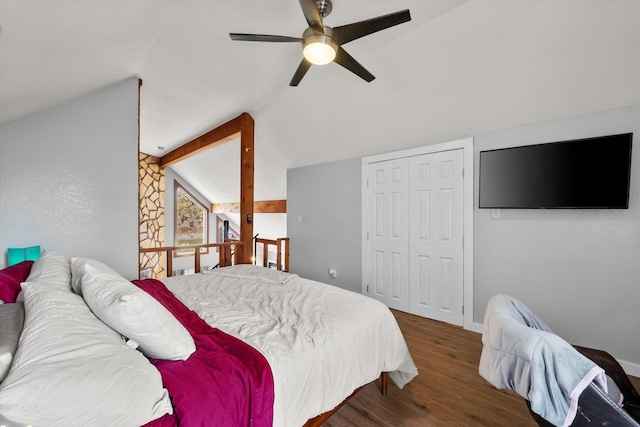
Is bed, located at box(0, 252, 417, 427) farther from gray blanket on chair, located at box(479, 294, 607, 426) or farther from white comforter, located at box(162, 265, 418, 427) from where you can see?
gray blanket on chair, located at box(479, 294, 607, 426)

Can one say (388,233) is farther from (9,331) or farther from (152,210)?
(152,210)

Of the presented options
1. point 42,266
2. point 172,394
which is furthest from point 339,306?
point 42,266

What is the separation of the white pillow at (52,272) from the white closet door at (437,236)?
10.2 feet

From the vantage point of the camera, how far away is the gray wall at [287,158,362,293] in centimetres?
390

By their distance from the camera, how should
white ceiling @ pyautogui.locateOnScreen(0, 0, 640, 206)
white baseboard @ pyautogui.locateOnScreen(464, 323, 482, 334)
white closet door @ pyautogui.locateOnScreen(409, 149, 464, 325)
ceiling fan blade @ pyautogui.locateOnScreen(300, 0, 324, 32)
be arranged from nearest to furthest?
1. ceiling fan blade @ pyautogui.locateOnScreen(300, 0, 324, 32)
2. white ceiling @ pyautogui.locateOnScreen(0, 0, 640, 206)
3. white baseboard @ pyautogui.locateOnScreen(464, 323, 482, 334)
4. white closet door @ pyautogui.locateOnScreen(409, 149, 464, 325)

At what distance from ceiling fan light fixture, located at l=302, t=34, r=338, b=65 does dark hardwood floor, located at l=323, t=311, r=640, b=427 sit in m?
2.28

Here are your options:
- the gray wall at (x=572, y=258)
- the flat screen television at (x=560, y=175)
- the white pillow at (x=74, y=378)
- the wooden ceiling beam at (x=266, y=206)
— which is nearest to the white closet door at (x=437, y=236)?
the gray wall at (x=572, y=258)

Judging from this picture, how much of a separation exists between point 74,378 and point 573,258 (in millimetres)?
3259

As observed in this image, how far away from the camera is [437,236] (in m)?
3.07

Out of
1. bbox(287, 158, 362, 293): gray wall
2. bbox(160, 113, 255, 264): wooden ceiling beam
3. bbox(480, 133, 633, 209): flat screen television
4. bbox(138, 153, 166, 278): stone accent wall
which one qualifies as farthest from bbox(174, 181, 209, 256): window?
bbox(480, 133, 633, 209): flat screen television

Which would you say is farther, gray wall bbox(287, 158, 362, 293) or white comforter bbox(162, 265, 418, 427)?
gray wall bbox(287, 158, 362, 293)

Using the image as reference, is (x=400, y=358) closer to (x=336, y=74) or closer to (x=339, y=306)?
(x=339, y=306)

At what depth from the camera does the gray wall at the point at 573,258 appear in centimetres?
208

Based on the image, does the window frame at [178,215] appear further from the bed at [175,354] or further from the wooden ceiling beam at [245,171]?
the bed at [175,354]
